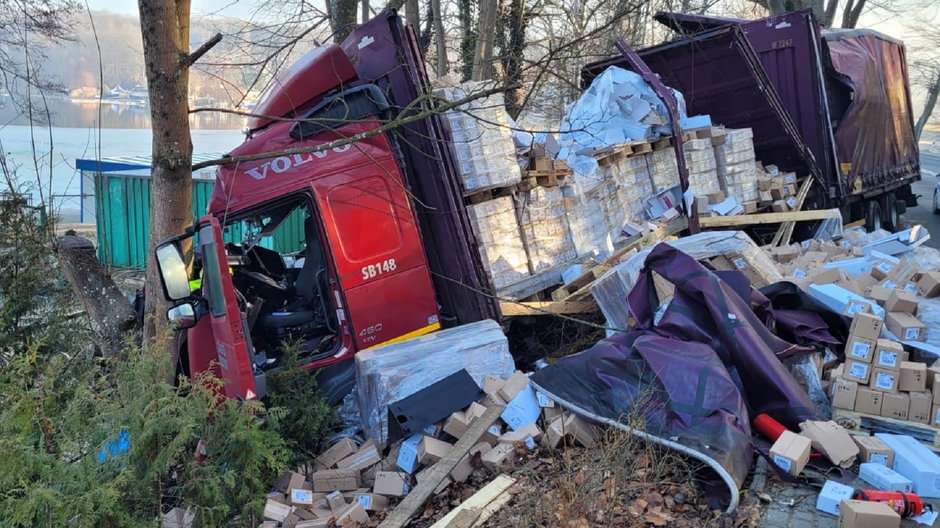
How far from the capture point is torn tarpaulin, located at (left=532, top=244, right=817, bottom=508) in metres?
4.03

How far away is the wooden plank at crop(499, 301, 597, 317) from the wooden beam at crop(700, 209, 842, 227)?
110 inches

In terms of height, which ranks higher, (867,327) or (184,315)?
(184,315)

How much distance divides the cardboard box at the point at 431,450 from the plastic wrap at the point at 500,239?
5.94 feet

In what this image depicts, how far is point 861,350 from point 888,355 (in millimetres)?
160

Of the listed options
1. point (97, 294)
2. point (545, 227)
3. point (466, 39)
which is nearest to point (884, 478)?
point (545, 227)

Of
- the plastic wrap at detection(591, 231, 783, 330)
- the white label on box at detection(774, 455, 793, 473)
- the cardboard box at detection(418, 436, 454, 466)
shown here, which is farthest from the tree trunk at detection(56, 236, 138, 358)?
the white label on box at detection(774, 455, 793, 473)

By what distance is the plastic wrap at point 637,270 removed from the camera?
619 centimetres

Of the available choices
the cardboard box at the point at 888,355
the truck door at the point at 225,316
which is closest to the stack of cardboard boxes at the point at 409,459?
the truck door at the point at 225,316

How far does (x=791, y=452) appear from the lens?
3945 mm

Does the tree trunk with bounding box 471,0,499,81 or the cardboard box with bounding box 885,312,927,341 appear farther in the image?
the tree trunk with bounding box 471,0,499,81

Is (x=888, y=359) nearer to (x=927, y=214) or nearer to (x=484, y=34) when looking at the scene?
(x=484, y=34)

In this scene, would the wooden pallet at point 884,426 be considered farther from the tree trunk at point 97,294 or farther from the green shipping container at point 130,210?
the green shipping container at point 130,210

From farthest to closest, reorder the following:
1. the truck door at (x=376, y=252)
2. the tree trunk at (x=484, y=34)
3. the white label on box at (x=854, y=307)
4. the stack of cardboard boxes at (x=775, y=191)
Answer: the tree trunk at (x=484, y=34) → the stack of cardboard boxes at (x=775, y=191) → the truck door at (x=376, y=252) → the white label on box at (x=854, y=307)

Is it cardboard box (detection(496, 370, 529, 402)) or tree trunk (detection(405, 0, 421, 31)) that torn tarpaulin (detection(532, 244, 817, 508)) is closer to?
cardboard box (detection(496, 370, 529, 402))
